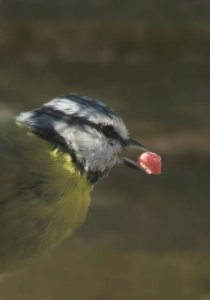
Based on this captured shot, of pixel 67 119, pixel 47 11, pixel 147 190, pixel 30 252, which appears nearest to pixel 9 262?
pixel 30 252

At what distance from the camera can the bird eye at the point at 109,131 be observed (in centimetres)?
170

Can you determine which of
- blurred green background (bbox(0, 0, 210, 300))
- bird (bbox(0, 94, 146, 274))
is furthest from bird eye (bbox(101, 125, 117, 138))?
blurred green background (bbox(0, 0, 210, 300))

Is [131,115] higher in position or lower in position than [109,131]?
lower

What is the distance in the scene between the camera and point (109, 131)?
5.62 feet

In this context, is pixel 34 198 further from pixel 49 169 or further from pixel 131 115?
pixel 131 115

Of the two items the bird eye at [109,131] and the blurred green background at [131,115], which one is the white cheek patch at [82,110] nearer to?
the bird eye at [109,131]

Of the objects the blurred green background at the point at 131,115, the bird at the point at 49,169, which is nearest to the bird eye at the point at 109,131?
the bird at the point at 49,169

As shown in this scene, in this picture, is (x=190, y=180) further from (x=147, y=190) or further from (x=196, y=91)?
(x=196, y=91)

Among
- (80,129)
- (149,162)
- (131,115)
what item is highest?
(80,129)

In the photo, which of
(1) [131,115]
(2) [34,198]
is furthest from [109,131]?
(1) [131,115]

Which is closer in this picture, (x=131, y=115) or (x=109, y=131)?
(x=109, y=131)

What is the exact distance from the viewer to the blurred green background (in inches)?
91.6

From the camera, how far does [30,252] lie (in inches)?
63.7

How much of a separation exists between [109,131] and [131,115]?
179 centimetres
